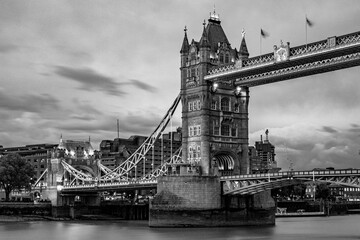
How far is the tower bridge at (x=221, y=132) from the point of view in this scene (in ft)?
265

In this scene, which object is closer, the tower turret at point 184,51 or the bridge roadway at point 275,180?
the bridge roadway at point 275,180

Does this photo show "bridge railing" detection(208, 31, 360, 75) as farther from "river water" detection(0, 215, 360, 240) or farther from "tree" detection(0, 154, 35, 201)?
"tree" detection(0, 154, 35, 201)

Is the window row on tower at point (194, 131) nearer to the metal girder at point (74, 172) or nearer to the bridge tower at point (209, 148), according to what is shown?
the bridge tower at point (209, 148)

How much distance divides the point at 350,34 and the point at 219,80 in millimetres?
22163

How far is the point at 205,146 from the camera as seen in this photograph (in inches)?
3612

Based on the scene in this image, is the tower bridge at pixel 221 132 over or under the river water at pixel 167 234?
over

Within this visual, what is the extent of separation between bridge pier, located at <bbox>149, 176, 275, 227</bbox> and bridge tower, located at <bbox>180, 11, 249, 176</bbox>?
171 inches

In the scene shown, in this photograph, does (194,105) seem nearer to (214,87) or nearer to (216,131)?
(214,87)

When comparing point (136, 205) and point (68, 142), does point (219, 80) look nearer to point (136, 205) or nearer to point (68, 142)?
point (136, 205)

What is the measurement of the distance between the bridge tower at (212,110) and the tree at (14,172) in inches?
1851

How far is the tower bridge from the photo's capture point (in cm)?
8092

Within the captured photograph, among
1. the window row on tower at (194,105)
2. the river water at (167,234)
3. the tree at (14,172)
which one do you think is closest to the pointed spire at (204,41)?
the window row on tower at (194,105)

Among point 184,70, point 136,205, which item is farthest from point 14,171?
point 184,70

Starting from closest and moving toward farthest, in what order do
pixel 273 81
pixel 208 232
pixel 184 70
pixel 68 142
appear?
pixel 208 232
pixel 273 81
pixel 184 70
pixel 68 142
